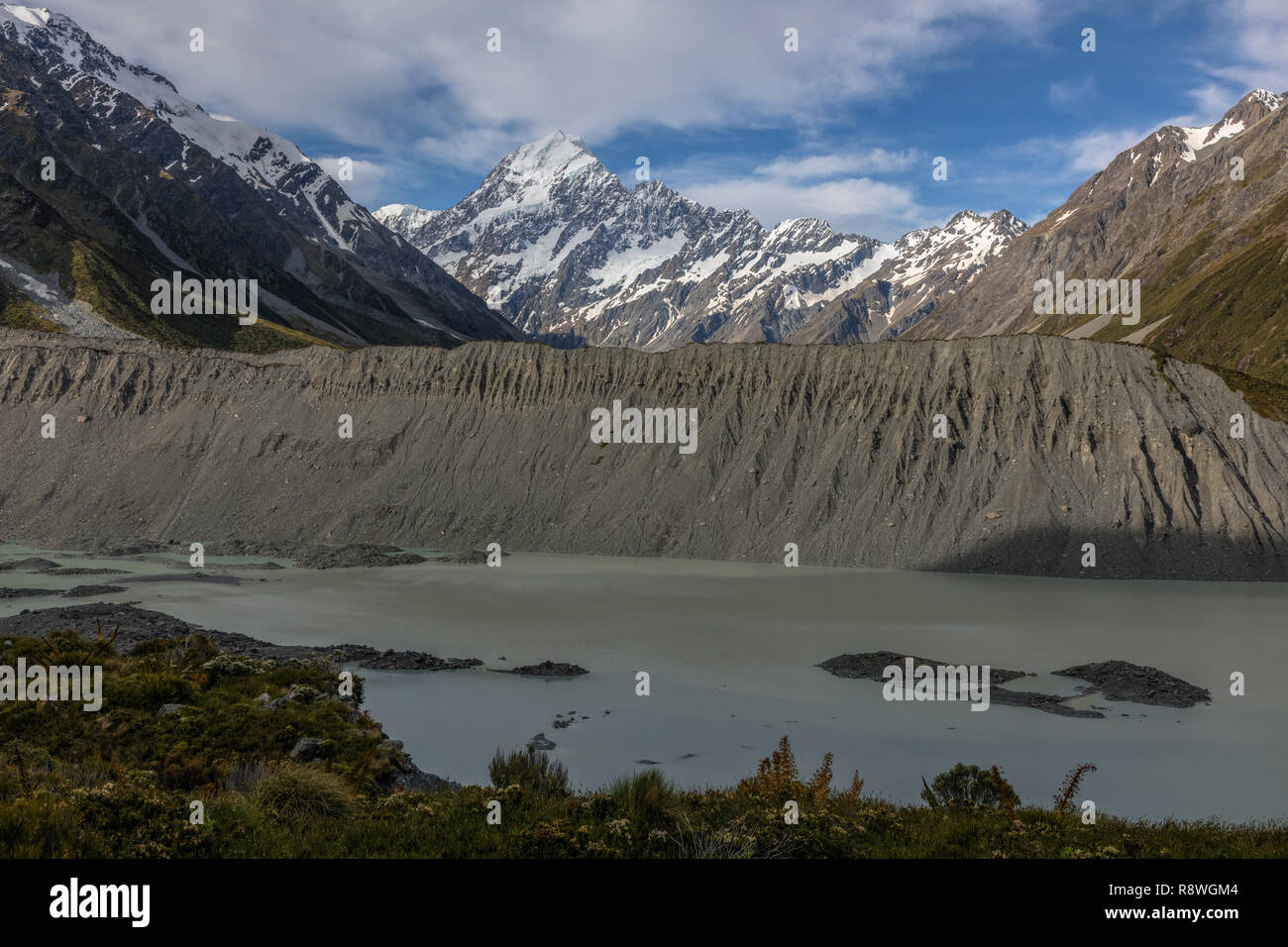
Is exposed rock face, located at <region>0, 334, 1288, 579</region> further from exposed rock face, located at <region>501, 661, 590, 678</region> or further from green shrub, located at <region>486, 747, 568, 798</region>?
green shrub, located at <region>486, 747, 568, 798</region>

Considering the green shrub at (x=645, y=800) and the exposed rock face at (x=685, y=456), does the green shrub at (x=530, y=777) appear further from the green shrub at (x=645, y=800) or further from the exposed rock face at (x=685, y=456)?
the exposed rock face at (x=685, y=456)

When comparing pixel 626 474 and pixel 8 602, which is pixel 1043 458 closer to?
pixel 626 474

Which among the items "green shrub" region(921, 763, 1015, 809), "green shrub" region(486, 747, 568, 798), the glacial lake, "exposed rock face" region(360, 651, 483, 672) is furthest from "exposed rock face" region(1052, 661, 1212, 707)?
"exposed rock face" region(360, 651, 483, 672)

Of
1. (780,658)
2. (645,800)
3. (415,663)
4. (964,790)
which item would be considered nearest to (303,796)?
(645,800)

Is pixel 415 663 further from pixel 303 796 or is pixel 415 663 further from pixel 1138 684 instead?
pixel 1138 684

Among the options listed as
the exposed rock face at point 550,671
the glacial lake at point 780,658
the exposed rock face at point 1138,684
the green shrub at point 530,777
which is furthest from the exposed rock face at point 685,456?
the green shrub at point 530,777
